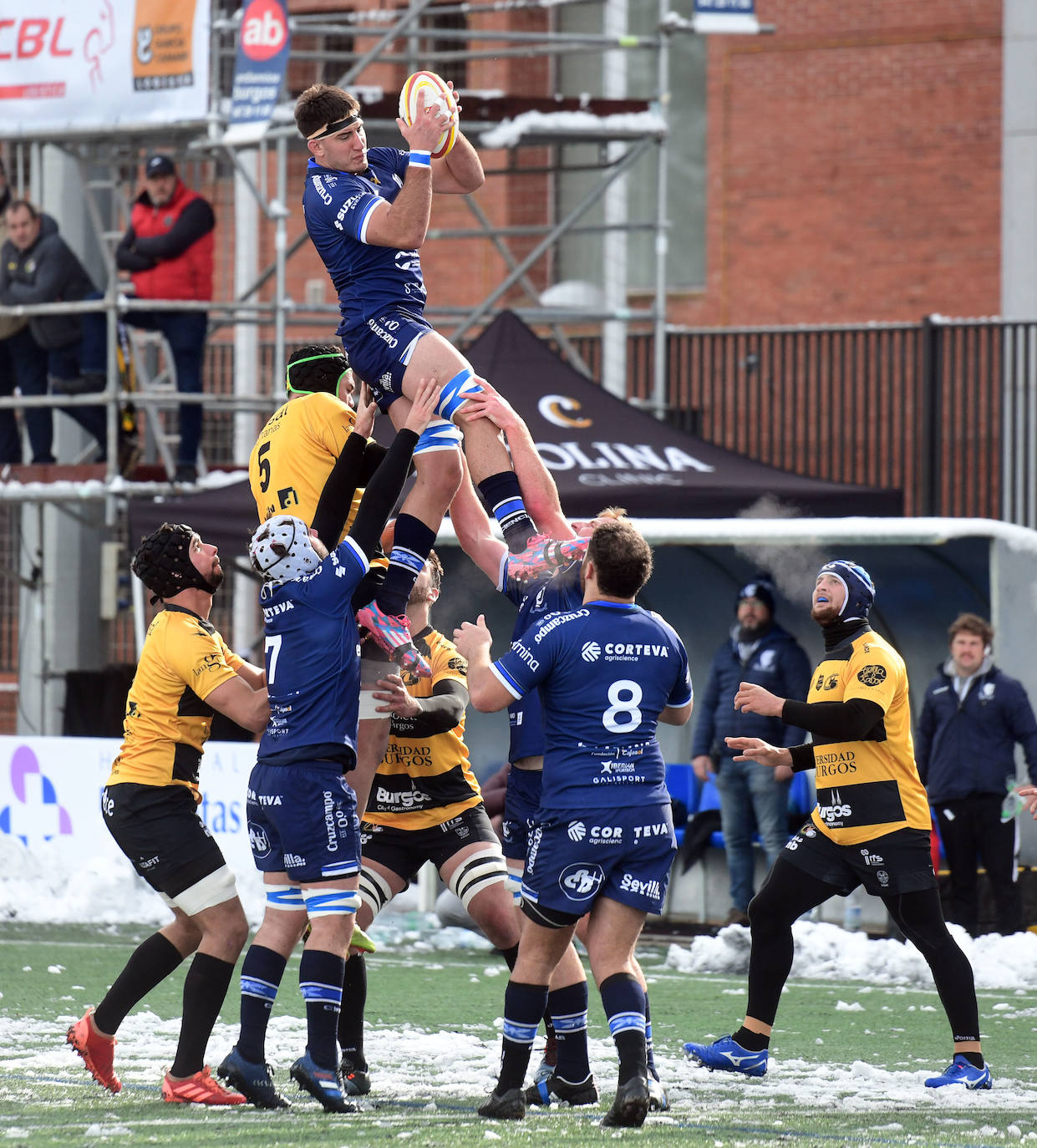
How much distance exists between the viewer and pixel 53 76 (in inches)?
546

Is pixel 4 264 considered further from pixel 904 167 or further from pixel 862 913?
pixel 904 167

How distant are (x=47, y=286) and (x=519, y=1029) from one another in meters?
9.03

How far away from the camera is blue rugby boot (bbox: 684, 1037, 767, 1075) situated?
754 cm

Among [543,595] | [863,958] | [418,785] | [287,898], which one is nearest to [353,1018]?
[287,898]

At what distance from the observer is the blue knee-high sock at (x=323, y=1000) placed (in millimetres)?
6625

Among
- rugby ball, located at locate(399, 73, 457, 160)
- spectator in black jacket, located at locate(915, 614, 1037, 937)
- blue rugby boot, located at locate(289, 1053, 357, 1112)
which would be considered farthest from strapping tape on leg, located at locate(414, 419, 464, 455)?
spectator in black jacket, located at locate(915, 614, 1037, 937)

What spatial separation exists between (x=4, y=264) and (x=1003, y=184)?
1166 centimetres

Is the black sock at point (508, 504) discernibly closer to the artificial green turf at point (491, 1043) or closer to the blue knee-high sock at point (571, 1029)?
the blue knee-high sock at point (571, 1029)

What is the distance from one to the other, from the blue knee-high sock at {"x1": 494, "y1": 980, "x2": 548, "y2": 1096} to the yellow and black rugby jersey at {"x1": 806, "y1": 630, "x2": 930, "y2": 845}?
1.72 meters

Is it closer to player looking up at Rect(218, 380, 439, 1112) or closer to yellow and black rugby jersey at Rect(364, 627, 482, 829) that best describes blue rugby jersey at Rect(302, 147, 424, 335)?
player looking up at Rect(218, 380, 439, 1112)

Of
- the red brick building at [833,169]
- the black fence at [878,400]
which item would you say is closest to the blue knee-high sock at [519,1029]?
the black fence at [878,400]

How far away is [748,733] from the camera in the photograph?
478 inches

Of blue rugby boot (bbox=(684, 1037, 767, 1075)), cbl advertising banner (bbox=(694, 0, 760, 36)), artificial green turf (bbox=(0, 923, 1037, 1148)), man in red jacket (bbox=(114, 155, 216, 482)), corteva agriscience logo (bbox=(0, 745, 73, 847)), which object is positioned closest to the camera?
artificial green turf (bbox=(0, 923, 1037, 1148))

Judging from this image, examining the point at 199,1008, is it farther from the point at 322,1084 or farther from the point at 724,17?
the point at 724,17
